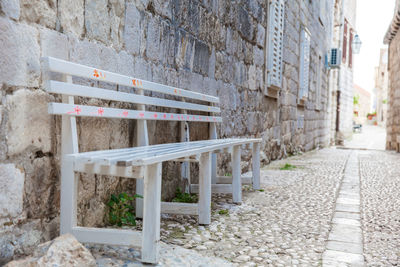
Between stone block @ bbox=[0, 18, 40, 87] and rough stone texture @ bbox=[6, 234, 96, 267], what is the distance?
2.11 feet

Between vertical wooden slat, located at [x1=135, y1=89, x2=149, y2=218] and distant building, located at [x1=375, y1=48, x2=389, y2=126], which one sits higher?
distant building, located at [x1=375, y1=48, x2=389, y2=126]

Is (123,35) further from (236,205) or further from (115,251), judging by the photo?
(236,205)

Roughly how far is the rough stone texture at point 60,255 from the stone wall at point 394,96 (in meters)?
11.0

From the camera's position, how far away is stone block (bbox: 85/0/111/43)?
7.32ft

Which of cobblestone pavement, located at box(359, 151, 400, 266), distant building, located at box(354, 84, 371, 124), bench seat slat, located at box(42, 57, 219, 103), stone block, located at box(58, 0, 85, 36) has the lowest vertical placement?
cobblestone pavement, located at box(359, 151, 400, 266)

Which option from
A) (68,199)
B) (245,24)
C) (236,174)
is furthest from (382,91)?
(68,199)

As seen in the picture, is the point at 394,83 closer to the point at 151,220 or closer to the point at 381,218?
the point at 381,218

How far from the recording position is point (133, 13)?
104 inches

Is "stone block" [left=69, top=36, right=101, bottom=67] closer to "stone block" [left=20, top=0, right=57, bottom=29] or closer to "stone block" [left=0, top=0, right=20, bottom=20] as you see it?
"stone block" [left=20, top=0, right=57, bottom=29]

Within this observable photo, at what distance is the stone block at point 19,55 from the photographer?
5.50 feet

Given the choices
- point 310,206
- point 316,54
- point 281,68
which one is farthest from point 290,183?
point 316,54

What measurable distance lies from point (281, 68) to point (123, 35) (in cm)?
447

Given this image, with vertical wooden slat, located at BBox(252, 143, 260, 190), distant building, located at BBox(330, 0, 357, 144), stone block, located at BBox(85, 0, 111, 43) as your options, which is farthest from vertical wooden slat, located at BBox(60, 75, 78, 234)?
distant building, located at BBox(330, 0, 357, 144)

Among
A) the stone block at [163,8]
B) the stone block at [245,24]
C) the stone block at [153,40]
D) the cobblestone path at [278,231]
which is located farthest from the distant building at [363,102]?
the stone block at [153,40]
